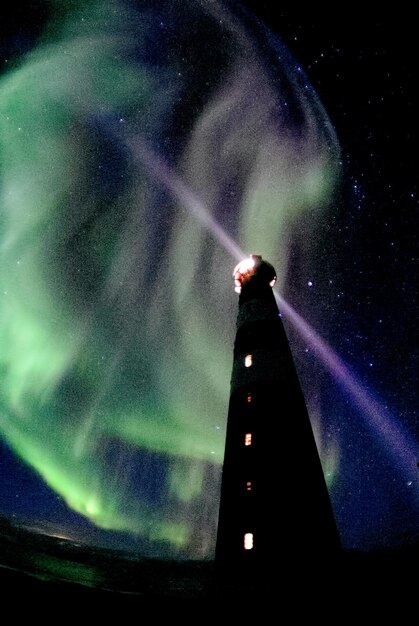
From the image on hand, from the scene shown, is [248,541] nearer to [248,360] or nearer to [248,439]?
[248,439]

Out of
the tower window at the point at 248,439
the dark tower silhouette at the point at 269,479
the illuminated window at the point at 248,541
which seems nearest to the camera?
the dark tower silhouette at the point at 269,479

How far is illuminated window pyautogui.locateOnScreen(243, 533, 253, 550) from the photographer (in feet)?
39.2

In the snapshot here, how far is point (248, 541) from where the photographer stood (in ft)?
39.7

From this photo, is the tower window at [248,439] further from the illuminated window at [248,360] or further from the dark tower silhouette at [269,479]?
the illuminated window at [248,360]

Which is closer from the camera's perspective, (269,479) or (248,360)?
(269,479)

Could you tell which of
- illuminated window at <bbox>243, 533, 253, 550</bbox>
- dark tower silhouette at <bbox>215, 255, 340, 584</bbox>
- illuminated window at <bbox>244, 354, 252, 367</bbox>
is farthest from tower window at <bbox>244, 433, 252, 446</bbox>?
illuminated window at <bbox>244, 354, 252, 367</bbox>

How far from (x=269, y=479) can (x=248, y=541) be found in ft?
7.39

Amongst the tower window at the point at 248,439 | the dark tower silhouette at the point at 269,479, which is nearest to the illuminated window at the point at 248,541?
the dark tower silhouette at the point at 269,479

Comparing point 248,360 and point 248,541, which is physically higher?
point 248,541

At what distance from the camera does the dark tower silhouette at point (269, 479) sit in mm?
11719

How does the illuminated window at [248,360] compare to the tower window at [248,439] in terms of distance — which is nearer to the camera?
the tower window at [248,439]

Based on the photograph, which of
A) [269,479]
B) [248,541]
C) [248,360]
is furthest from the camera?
[248,360]

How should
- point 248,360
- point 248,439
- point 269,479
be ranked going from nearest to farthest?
point 269,479 < point 248,439 < point 248,360

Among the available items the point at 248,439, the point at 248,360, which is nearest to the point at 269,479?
the point at 248,439
